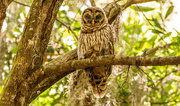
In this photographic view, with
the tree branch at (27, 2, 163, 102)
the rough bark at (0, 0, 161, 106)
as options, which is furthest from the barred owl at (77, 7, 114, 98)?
the rough bark at (0, 0, 161, 106)

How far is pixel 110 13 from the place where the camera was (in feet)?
12.3

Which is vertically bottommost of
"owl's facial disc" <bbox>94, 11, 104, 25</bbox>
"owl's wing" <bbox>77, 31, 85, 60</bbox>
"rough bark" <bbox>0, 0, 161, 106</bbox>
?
"rough bark" <bbox>0, 0, 161, 106</bbox>

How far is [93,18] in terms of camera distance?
350 centimetres

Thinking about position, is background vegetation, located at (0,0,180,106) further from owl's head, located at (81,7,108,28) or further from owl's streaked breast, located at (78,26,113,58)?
owl's streaked breast, located at (78,26,113,58)

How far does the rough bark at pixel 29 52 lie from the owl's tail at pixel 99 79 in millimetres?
1045

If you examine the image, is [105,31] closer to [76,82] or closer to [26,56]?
[76,82]

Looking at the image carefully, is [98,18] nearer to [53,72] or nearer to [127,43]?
[127,43]

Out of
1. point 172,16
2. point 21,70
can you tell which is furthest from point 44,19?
point 172,16

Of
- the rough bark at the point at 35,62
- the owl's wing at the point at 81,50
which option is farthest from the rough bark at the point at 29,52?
the owl's wing at the point at 81,50

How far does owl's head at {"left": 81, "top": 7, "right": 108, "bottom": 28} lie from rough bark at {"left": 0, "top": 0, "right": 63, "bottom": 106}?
98 centimetres

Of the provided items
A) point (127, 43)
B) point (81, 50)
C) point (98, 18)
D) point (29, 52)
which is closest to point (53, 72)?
point (29, 52)

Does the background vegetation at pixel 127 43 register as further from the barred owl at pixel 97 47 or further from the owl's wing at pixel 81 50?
the owl's wing at pixel 81 50

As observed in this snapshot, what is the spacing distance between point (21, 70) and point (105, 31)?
1.46 m

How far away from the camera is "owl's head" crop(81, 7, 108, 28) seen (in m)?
3.40
